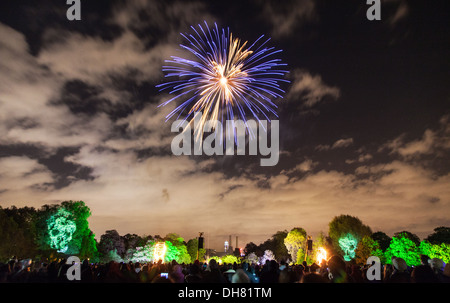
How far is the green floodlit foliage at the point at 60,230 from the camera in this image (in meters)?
55.2

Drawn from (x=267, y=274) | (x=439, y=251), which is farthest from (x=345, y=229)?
(x=267, y=274)

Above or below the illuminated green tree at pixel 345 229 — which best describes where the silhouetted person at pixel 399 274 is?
above

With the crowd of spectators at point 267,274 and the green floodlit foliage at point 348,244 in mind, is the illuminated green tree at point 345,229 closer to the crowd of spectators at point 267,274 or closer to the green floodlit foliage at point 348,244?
the green floodlit foliage at point 348,244

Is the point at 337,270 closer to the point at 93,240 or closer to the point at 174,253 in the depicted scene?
the point at 93,240

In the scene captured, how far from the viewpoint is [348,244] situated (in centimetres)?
7781

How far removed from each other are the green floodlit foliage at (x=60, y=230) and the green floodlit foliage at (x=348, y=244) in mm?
64843

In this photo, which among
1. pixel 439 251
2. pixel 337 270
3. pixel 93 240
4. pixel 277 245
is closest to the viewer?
pixel 337 270

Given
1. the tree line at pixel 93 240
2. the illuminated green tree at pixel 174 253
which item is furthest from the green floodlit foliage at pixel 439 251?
the illuminated green tree at pixel 174 253

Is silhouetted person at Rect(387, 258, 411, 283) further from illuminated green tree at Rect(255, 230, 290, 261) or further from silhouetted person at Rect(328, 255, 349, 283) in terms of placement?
illuminated green tree at Rect(255, 230, 290, 261)

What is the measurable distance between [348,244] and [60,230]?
68237 mm

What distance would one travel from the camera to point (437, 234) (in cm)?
8594
